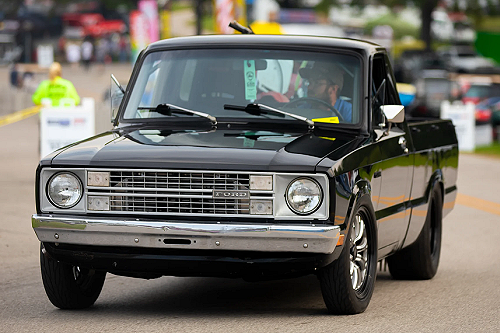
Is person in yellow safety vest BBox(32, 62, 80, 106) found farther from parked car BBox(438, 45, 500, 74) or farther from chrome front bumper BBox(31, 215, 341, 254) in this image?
parked car BBox(438, 45, 500, 74)

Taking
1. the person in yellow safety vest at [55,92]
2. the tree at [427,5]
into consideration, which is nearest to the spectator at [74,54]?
the tree at [427,5]

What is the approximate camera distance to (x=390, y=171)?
23.5ft

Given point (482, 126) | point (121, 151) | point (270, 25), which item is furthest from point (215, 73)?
point (482, 126)

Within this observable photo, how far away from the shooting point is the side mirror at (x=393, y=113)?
7148 millimetres

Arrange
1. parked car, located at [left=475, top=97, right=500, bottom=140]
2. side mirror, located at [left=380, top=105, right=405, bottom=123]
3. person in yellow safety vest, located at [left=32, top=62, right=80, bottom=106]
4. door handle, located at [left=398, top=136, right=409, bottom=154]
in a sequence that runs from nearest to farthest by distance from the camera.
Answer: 1. side mirror, located at [left=380, top=105, right=405, bottom=123]
2. door handle, located at [left=398, top=136, right=409, bottom=154]
3. person in yellow safety vest, located at [left=32, top=62, right=80, bottom=106]
4. parked car, located at [left=475, top=97, right=500, bottom=140]

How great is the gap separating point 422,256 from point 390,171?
1467 millimetres

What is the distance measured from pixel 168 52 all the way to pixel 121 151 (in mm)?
1522

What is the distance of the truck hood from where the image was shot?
589cm

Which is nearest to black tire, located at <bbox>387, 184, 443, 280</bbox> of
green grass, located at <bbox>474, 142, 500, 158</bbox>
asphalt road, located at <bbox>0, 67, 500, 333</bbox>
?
asphalt road, located at <bbox>0, 67, 500, 333</bbox>

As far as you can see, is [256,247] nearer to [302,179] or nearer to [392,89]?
[302,179]

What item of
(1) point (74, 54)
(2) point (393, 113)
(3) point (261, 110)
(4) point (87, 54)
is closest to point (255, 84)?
(3) point (261, 110)

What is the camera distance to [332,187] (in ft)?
19.2

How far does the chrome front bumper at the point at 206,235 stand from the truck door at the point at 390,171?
1147 millimetres

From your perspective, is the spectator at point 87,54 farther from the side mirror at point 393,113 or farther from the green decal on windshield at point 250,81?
the side mirror at point 393,113
